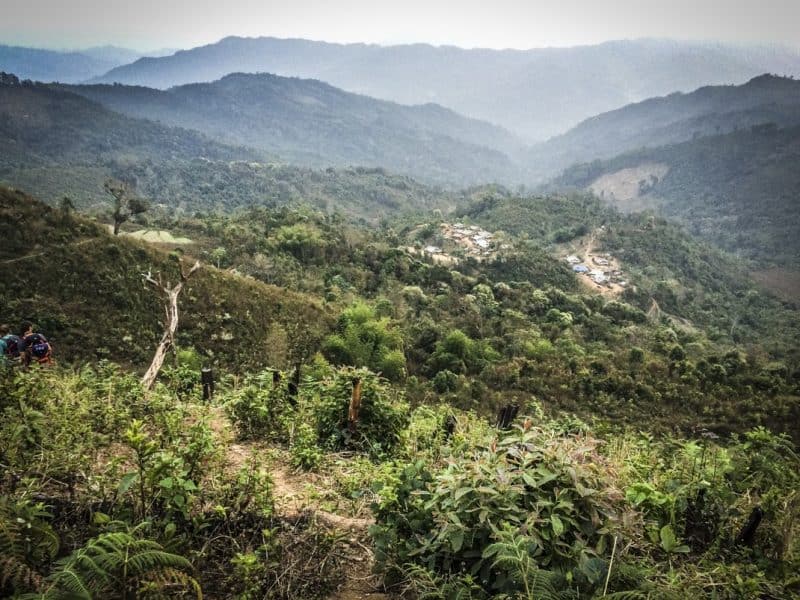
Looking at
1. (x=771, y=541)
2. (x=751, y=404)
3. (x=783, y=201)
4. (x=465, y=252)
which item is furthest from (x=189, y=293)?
(x=783, y=201)

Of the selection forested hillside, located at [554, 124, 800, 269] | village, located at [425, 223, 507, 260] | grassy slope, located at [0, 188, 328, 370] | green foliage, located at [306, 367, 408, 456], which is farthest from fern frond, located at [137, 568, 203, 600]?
forested hillside, located at [554, 124, 800, 269]

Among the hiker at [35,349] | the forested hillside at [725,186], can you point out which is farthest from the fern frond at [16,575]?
the forested hillside at [725,186]

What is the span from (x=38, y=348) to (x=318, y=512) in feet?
24.7

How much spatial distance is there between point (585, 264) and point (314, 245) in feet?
148

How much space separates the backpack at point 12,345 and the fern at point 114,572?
7784 mm

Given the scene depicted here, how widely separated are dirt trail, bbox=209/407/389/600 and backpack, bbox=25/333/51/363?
5.54m

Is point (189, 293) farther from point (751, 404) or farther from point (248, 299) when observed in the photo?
point (751, 404)

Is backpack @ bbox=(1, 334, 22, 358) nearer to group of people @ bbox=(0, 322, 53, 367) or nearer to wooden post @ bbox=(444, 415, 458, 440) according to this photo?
group of people @ bbox=(0, 322, 53, 367)

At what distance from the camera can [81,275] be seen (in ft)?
57.3

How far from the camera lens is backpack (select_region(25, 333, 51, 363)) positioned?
8.13 meters

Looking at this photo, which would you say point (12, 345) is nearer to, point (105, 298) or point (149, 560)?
point (149, 560)

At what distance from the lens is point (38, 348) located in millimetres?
8195

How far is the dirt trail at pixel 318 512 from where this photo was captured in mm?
2871

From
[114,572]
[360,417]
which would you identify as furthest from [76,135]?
[114,572]
